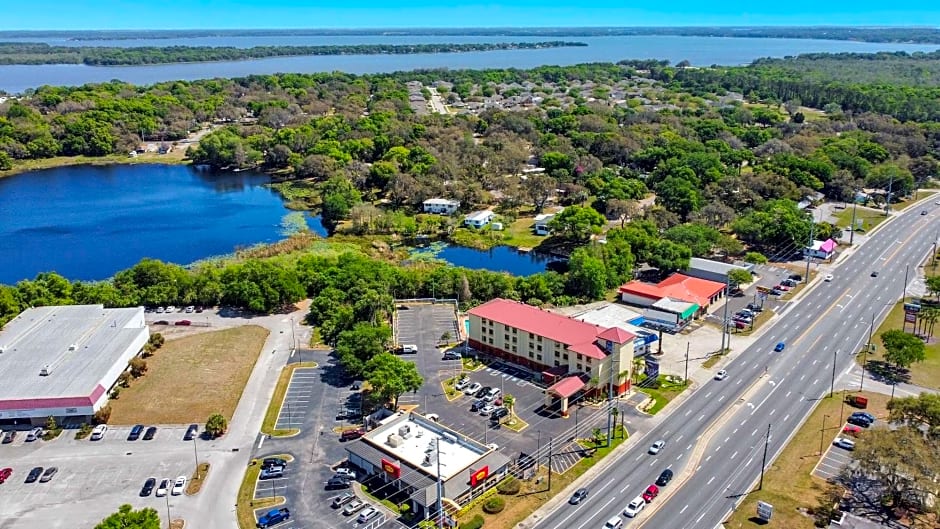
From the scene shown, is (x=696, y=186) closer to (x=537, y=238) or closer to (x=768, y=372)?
(x=537, y=238)

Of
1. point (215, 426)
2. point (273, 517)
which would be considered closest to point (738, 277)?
point (215, 426)

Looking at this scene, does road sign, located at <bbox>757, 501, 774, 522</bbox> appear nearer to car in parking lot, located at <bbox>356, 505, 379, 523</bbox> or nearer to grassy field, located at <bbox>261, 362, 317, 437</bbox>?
car in parking lot, located at <bbox>356, 505, 379, 523</bbox>

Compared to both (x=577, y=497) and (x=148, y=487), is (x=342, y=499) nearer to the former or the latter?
(x=148, y=487)

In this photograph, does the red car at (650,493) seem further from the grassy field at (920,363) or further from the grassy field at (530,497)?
the grassy field at (920,363)

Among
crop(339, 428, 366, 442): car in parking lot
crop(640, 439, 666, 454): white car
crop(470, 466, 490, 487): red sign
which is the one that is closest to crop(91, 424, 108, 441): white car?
crop(339, 428, 366, 442): car in parking lot

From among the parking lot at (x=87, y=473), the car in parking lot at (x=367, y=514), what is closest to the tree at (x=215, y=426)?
the parking lot at (x=87, y=473)

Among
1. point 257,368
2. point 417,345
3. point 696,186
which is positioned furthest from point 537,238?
point 257,368

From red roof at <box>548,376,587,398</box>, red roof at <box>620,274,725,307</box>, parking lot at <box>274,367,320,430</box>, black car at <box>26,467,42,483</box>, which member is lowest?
black car at <box>26,467,42,483</box>
